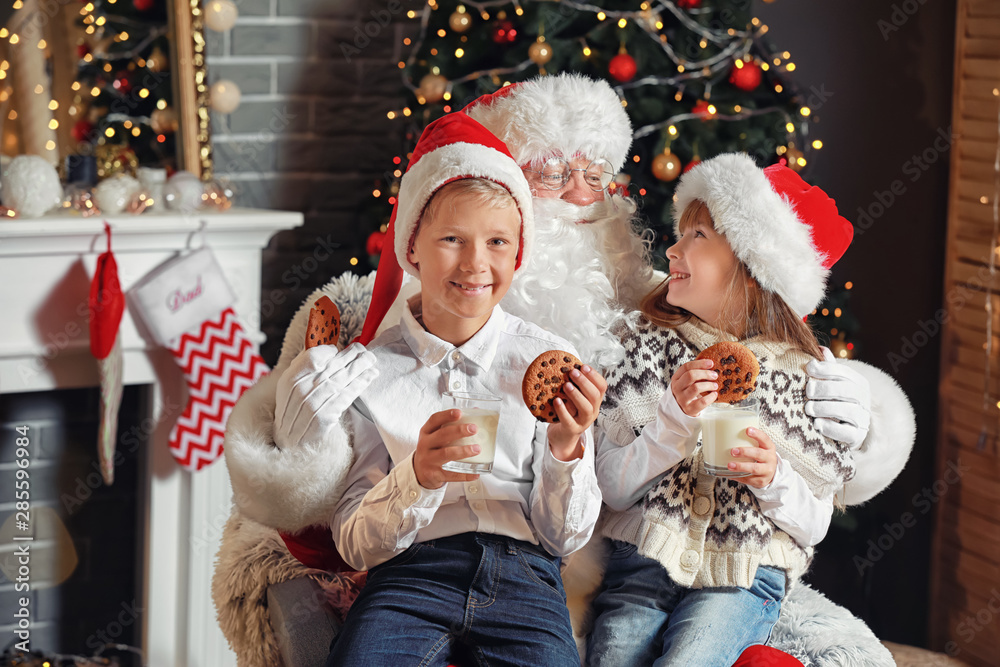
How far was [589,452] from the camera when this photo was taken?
1578 mm

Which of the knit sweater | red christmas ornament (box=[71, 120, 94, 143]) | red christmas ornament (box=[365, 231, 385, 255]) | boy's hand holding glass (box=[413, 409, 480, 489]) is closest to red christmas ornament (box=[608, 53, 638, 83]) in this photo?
red christmas ornament (box=[365, 231, 385, 255])

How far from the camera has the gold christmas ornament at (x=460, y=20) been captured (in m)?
2.90

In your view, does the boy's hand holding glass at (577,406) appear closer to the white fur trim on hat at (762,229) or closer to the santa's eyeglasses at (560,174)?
the white fur trim on hat at (762,229)

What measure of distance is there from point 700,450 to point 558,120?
0.79m

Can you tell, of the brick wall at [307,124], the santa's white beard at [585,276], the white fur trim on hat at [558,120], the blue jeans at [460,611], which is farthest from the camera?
the brick wall at [307,124]

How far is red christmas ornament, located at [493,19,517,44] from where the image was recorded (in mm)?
2889

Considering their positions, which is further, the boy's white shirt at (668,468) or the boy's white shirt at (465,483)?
the boy's white shirt at (668,468)

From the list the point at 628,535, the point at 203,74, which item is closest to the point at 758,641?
the point at 628,535

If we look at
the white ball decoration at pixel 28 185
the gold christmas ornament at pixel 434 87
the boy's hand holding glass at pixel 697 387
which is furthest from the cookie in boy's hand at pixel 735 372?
the white ball decoration at pixel 28 185

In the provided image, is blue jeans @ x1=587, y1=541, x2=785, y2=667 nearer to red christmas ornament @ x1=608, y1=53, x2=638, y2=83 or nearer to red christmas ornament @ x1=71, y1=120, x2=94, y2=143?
red christmas ornament @ x1=608, y1=53, x2=638, y2=83

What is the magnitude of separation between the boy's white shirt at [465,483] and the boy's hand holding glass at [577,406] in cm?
6

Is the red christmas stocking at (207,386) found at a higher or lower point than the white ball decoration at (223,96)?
lower

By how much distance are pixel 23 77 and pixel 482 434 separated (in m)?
2.13

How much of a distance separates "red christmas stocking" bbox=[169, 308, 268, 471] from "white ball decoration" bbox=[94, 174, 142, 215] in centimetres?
42
